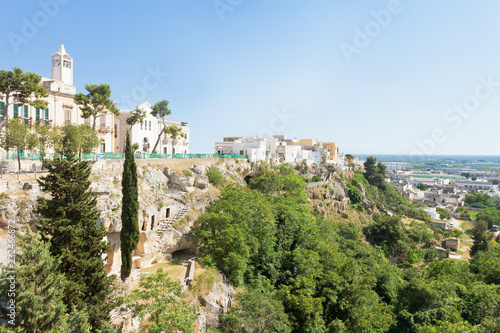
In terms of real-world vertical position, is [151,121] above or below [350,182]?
above

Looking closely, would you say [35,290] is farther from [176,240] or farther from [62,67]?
[62,67]

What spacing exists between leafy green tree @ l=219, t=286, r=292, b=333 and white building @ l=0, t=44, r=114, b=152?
907 inches

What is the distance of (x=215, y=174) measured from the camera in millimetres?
38375

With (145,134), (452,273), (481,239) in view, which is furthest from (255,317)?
(481,239)

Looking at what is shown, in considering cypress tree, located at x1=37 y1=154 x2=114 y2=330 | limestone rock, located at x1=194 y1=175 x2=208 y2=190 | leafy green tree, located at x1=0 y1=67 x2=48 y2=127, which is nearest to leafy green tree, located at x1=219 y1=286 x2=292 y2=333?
cypress tree, located at x1=37 y1=154 x2=114 y2=330

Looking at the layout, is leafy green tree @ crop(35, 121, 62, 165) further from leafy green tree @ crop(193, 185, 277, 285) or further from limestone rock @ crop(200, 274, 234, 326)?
limestone rock @ crop(200, 274, 234, 326)

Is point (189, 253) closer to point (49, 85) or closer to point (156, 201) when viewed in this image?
point (156, 201)

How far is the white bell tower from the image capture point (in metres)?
33.7

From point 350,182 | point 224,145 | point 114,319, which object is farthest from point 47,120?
point 350,182

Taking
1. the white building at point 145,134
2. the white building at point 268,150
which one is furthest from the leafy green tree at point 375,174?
the white building at point 145,134

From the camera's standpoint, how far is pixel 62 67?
33656 mm

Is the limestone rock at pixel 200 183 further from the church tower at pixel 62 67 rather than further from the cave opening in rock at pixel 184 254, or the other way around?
the church tower at pixel 62 67

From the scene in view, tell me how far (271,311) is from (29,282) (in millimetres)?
13179

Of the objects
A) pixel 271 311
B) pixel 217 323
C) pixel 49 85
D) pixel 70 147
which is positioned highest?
pixel 49 85
